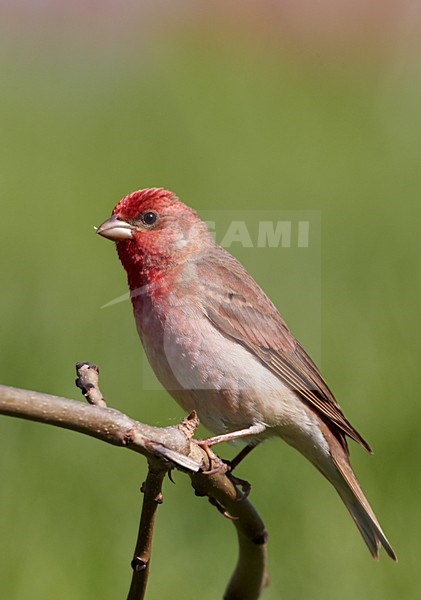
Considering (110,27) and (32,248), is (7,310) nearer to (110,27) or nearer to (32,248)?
(32,248)

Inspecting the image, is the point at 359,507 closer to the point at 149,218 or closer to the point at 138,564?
the point at 149,218

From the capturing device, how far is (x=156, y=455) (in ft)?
9.97

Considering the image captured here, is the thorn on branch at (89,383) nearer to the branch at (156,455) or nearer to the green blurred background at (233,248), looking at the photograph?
the branch at (156,455)

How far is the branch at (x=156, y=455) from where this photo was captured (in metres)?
2.83

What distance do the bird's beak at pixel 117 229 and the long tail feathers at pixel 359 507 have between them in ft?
3.91

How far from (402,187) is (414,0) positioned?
2701 mm

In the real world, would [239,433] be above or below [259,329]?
below

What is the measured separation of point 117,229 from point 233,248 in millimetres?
2192

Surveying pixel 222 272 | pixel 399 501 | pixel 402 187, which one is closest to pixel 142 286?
pixel 222 272

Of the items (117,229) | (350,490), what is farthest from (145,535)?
(350,490)

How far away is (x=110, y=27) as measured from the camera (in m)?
10.8

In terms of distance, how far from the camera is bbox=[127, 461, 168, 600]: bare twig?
3340mm

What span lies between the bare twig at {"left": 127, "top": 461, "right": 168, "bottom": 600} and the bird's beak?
4.55ft

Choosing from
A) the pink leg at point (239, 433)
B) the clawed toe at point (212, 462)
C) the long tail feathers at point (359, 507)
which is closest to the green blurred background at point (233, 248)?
the long tail feathers at point (359, 507)
